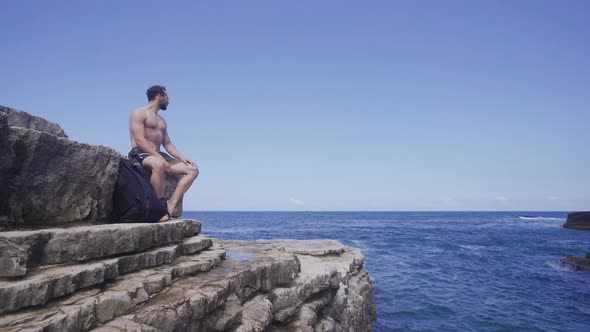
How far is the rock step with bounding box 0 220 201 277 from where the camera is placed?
3352 mm

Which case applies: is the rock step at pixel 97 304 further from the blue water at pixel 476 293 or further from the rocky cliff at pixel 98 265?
the blue water at pixel 476 293

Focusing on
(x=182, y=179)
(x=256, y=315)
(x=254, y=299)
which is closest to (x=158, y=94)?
(x=182, y=179)

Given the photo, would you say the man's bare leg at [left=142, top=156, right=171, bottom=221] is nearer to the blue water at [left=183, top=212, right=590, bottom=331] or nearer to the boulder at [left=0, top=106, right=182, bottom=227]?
the boulder at [left=0, top=106, right=182, bottom=227]

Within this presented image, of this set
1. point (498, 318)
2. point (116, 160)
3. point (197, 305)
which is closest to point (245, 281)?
point (197, 305)

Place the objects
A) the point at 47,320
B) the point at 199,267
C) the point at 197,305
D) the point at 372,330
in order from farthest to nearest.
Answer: the point at 372,330, the point at 199,267, the point at 197,305, the point at 47,320

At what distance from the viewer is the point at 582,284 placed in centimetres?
1806

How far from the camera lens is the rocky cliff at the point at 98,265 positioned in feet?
11.0

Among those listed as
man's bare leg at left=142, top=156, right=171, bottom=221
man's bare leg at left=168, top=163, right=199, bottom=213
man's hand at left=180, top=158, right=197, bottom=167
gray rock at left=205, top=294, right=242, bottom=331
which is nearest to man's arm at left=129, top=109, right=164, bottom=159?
man's bare leg at left=142, top=156, right=171, bottom=221

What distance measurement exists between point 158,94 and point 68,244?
3.77 meters

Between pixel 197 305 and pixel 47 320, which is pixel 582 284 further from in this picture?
pixel 47 320

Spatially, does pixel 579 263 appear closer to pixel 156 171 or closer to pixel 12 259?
pixel 156 171

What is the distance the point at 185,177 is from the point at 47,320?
3.94m

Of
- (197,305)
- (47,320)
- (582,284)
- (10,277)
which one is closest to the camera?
(47,320)

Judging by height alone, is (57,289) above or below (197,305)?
above
